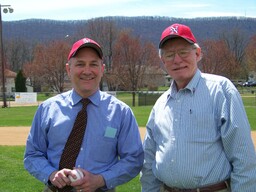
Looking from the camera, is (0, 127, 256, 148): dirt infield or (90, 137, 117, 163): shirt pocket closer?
(90, 137, 117, 163): shirt pocket

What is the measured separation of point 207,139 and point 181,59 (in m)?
0.65

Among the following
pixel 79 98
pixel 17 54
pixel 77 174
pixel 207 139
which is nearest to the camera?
pixel 207 139

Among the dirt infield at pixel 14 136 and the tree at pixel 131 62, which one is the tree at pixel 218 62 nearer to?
the tree at pixel 131 62

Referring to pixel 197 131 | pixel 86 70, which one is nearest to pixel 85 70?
pixel 86 70

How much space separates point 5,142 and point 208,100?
1075 cm

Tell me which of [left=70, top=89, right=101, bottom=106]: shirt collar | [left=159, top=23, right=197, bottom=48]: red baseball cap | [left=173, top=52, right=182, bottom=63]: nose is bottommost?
[left=70, top=89, right=101, bottom=106]: shirt collar

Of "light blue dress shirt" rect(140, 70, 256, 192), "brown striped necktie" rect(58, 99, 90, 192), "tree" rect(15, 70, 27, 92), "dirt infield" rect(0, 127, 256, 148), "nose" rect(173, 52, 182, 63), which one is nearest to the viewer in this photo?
"light blue dress shirt" rect(140, 70, 256, 192)

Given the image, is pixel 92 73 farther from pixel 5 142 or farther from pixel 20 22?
pixel 20 22

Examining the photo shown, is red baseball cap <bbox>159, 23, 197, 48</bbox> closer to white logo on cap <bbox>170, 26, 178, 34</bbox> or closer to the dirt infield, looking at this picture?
white logo on cap <bbox>170, 26, 178, 34</bbox>

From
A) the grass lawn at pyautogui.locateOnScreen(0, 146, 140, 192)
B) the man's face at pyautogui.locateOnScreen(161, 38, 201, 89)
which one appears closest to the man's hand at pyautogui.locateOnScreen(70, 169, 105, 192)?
the man's face at pyautogui.locateOnScreen(161, 38, 201, 89)

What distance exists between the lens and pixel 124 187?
22.9ft

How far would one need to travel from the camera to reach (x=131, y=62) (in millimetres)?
53219

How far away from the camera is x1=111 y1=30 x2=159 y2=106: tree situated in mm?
50719

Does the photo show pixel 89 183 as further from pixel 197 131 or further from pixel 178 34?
pixel 178 34
